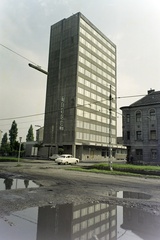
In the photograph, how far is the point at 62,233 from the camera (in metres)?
4.96

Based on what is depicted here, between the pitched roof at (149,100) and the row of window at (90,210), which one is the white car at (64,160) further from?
the row of window at (90,210)

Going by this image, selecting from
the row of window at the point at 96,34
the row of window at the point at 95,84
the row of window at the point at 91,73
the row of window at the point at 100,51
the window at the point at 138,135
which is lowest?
the window at the point at 138,135

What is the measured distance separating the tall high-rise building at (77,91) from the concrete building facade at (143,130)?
14.9 m

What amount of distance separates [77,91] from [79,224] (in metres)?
53.9

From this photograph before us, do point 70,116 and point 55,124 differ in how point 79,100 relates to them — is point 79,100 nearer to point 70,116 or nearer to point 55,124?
point 70,116

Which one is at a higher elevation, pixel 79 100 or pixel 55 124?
pixel 79 100

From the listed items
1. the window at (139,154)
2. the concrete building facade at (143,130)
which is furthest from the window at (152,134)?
the window at (139,154)

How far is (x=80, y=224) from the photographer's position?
18.7 ft

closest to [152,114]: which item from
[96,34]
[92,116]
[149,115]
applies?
[149,115]

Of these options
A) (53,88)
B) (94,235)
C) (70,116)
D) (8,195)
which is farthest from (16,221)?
(53,88)

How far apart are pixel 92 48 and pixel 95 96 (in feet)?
53.9

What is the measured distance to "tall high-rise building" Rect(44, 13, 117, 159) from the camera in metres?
57.5

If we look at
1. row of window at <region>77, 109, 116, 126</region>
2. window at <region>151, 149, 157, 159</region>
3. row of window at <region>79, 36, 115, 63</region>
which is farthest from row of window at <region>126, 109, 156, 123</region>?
row of window at <region>79, 36, 115, 63</region>

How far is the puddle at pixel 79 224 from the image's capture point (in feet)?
15.8
